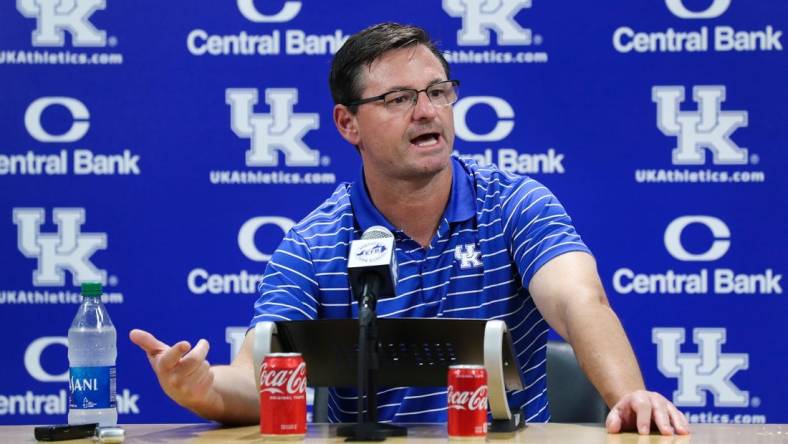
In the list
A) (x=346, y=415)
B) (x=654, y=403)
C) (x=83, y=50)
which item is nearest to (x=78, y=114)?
(x=83, y=50)

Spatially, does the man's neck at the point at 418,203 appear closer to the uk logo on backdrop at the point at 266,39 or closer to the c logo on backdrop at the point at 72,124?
the uk logo on backdrop at the point at 266,39

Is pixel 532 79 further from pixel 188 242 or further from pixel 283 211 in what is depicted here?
pixel 188 242

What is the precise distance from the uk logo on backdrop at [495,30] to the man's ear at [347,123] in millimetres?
868

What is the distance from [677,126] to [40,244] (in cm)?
223

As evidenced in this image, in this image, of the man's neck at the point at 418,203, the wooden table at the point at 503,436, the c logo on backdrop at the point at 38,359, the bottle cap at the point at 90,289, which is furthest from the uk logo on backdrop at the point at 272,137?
the wooden table at the point at 503,436

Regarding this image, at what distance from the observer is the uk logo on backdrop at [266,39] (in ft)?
12.9

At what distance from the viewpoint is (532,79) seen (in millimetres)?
3854

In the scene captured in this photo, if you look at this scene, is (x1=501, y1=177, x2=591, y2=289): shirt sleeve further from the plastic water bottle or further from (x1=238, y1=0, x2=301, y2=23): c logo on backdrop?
(x1=238, y1=0, x2=301, y2=23): c logo on backdrop

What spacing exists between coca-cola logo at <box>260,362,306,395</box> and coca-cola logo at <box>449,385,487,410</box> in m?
0.27

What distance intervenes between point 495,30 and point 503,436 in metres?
2.03

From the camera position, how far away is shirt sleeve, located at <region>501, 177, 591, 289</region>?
8.79 ft

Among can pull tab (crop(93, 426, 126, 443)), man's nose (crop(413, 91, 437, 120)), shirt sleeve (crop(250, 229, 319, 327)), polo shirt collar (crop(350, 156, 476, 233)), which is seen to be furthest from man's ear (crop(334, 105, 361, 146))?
can pull tab (crop(93, 426, 126, 443))

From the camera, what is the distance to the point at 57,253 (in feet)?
12.9

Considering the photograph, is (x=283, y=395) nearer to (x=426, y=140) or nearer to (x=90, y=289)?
(x=90, y=289)
